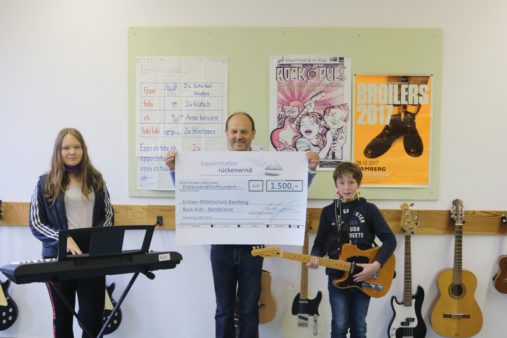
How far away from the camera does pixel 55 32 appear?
303 centimetres

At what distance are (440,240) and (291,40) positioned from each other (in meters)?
1.82

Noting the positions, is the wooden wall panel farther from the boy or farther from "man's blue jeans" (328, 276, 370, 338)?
"man's blue jeans" (328, 276, 370, 338)

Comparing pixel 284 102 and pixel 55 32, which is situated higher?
pixel 55 32

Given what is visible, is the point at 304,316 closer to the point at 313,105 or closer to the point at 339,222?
the point at 339,222

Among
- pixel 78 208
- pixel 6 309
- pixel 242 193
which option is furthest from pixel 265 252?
pixel 6 309

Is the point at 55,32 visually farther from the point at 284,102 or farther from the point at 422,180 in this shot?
the point at 422,180

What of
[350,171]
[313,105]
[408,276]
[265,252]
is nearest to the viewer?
[265,252]

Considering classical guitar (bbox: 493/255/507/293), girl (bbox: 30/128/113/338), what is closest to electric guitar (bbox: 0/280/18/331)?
girl (bbox: 30/128/113/338)

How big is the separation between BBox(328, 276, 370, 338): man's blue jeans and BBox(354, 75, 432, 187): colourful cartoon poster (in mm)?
878

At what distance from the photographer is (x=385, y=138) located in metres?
2.93

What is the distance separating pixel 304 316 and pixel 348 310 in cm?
54

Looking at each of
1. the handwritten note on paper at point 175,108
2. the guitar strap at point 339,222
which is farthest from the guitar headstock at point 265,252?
the handwritten note on paper at point 175,108

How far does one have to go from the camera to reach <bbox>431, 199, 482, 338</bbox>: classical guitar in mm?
2854

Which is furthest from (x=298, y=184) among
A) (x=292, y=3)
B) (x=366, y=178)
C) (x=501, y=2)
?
(x=501, y=2)
